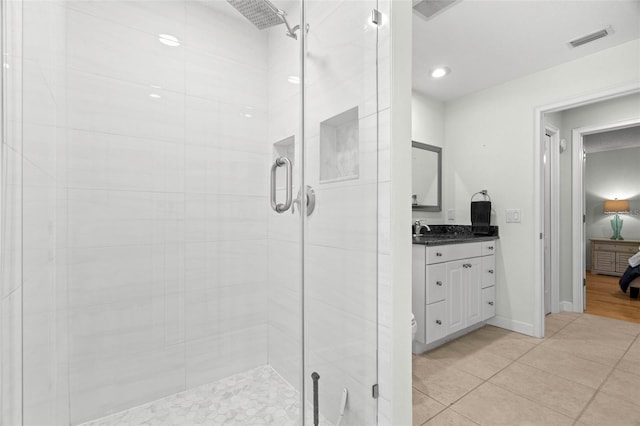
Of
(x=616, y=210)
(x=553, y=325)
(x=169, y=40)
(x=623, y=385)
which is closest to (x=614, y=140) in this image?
(x=616, y=210)

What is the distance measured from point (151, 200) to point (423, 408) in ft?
5.70

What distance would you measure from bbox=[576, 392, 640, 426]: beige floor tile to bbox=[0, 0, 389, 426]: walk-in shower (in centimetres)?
126

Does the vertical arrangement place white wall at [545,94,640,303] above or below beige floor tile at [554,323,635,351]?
above

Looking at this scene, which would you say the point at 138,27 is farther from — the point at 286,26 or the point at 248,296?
the point at 248,296

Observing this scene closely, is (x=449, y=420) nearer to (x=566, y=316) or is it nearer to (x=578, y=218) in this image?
(x=566, y=316)

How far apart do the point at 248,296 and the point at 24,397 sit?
3.06 ft

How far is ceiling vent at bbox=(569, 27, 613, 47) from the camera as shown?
2245mm

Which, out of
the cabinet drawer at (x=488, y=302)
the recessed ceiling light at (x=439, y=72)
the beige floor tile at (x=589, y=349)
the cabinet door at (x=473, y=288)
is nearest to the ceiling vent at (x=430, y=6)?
the recessed ceiling light at (x=439, y=72)

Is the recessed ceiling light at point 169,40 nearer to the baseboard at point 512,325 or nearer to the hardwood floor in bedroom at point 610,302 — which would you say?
the baseboard at point 512,325

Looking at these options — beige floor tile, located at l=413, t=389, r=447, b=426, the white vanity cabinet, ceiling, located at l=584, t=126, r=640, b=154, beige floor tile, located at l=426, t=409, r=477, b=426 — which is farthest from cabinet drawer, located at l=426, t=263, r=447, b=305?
ceiling, located at l=584, t=126, r=640, b=154

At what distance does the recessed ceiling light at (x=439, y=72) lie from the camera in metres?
2.76

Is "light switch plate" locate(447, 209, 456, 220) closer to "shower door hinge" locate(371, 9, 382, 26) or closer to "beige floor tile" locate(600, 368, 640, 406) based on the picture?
"beige floor tile" locate(600, 368, 640, 406)

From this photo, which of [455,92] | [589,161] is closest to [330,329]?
[455,92]

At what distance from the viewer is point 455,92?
326 cm
